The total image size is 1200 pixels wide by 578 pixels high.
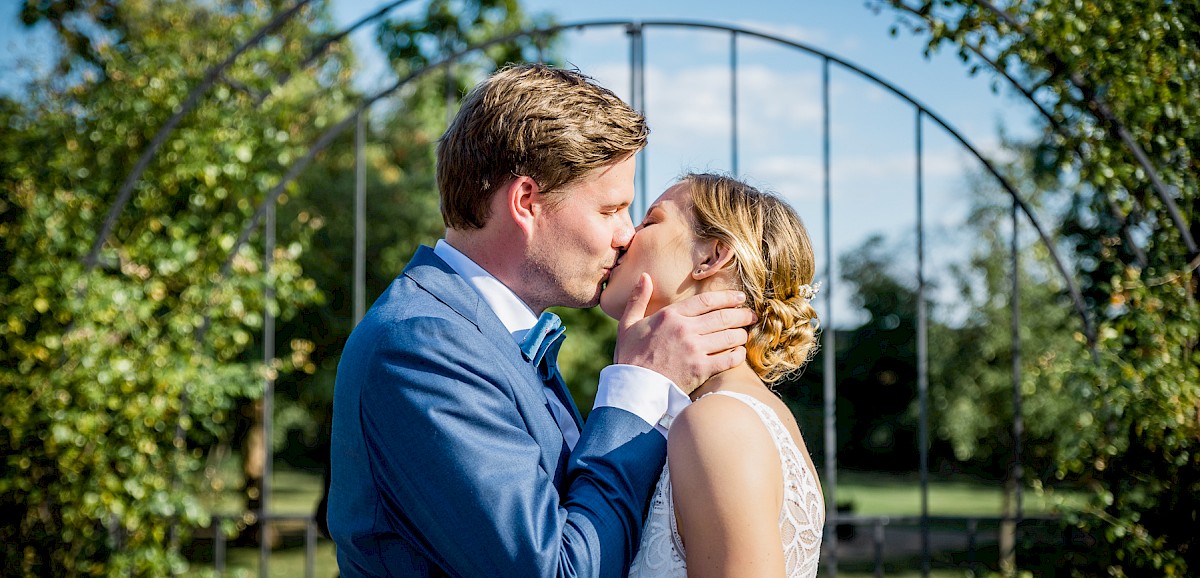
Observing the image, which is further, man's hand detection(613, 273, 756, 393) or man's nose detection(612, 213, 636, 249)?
man's nose detection(612, 213, 636, 249)

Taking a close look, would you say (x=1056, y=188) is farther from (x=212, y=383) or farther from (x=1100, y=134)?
(x=212, y=383)

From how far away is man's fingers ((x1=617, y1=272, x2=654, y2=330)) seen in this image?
5.90 ft

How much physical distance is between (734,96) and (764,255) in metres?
2.48

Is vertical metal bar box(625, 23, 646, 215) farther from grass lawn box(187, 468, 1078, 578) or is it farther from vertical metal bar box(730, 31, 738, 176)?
grass lawn box(187, 468, 1078, 578)

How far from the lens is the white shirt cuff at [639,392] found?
159 cm

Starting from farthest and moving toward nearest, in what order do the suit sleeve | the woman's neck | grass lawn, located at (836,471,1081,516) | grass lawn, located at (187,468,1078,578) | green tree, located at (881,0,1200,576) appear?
grass lawn, located at (836,471,1081,516)
grass lawn, located at (187,468,1078,578)
green tree, located at (881,0,1200,576)
the woman's neck
the suit sleeve

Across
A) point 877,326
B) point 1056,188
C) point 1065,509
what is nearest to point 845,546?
point 877,326

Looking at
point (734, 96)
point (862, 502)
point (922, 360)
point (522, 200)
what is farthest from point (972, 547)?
point (862, 502)

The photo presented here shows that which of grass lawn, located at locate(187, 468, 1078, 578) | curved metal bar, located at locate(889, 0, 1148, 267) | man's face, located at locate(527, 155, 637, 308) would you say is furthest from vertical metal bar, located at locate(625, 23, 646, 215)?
grass lawn, located at locate(187, 468, 1078, 578)

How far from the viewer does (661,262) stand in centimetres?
186

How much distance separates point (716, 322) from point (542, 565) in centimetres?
61

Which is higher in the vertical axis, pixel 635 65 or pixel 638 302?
pixel 635 65

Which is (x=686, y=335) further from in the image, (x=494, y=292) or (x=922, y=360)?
(x=922, y=360)

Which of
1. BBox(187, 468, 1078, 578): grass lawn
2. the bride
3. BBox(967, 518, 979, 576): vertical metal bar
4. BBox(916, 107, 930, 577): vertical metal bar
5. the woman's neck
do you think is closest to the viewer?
the bride
